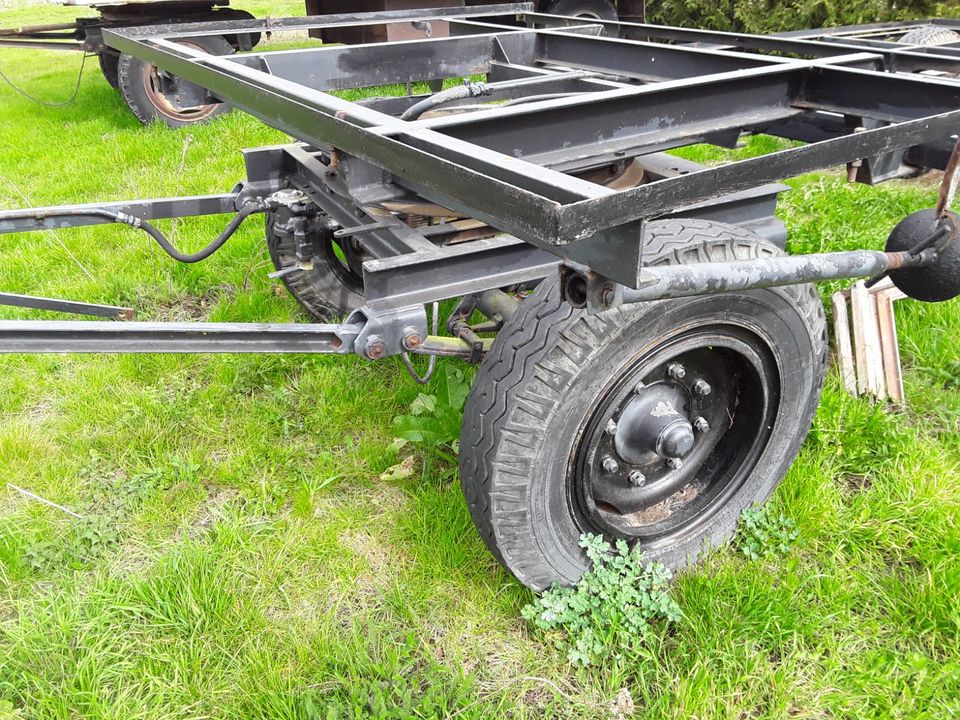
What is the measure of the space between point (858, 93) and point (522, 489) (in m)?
1.62

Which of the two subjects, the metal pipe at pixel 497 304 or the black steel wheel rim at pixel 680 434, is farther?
the metal pipe at pixel 497 304

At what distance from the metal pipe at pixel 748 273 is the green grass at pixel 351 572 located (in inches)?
35.8

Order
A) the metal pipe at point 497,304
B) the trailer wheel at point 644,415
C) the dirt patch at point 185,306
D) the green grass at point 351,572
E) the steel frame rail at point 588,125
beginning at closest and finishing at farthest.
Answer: the steel frame rail at point 588,125
the trailer wheel at point 644,415
the green grass at point 351,572
the metal pipe at point 497,304
the dirt patch at point 185,306

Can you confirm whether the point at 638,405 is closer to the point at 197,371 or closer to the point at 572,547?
the point at 572,547

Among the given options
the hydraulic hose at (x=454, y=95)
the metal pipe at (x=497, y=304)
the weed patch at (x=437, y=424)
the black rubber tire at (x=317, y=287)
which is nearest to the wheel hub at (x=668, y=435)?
the metal pipe at (x=497, y=304)

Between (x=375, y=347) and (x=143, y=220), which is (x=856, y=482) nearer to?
(x=375, y=347)

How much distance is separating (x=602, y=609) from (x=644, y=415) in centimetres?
56

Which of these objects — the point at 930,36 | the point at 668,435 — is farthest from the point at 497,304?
the point at 930,36

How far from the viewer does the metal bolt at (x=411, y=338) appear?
6.89 ft

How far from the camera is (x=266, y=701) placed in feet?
6.49

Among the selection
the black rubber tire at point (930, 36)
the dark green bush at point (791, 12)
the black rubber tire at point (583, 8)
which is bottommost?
Answer: the black rubber tire at point (930, 36)

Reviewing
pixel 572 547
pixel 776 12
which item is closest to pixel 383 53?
pixel 572 547

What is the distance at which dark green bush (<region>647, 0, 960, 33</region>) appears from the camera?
739 cm

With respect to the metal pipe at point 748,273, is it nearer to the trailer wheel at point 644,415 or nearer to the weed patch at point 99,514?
the trailer wheel at point 644,415
